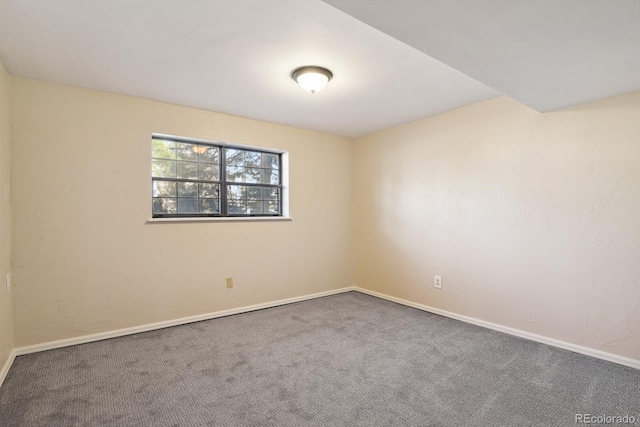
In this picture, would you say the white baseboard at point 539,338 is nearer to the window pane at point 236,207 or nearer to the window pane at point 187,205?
the window pane at point 236,207

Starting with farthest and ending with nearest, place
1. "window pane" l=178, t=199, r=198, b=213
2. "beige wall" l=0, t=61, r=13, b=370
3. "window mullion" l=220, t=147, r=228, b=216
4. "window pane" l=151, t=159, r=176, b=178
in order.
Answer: "window mullion" l=220, t=147, r=228, b=216, "window pane" l=178, t=199, r=198, b=213, "window pane" l=151, t=159, r=176, b=178, "beige wall" l=0, t=61, r=13, b=370

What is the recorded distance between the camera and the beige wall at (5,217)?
7.22ft

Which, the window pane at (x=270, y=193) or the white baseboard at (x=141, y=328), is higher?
the window pane at (x=270, y=193)

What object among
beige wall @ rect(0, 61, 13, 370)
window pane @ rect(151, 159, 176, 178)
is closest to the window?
window pane @ rect(151, 159, 176, 178)

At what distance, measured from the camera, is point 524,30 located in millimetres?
1477

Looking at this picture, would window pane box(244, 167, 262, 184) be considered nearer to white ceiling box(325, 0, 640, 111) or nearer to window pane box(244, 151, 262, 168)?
window pane box(244, 151, 262, 168)

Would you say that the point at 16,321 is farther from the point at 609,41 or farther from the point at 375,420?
the point at 609,41

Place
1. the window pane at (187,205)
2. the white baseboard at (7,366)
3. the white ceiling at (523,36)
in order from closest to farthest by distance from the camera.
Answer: the white ceiling at (523,36) < the white baseboard at (7,366) < the window pane at (187,205)

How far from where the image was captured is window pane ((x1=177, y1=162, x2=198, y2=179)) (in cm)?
334

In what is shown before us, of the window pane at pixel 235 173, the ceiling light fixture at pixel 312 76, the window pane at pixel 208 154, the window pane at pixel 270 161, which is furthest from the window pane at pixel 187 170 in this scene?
the ceiling light fixture at pixel 312 76

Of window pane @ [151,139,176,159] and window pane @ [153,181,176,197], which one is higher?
window pane @ [151,139,176,159]

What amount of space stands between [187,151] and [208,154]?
22 cm

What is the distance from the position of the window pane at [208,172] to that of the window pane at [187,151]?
11 centimetres

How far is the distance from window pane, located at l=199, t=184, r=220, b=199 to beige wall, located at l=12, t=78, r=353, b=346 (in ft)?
1.14
